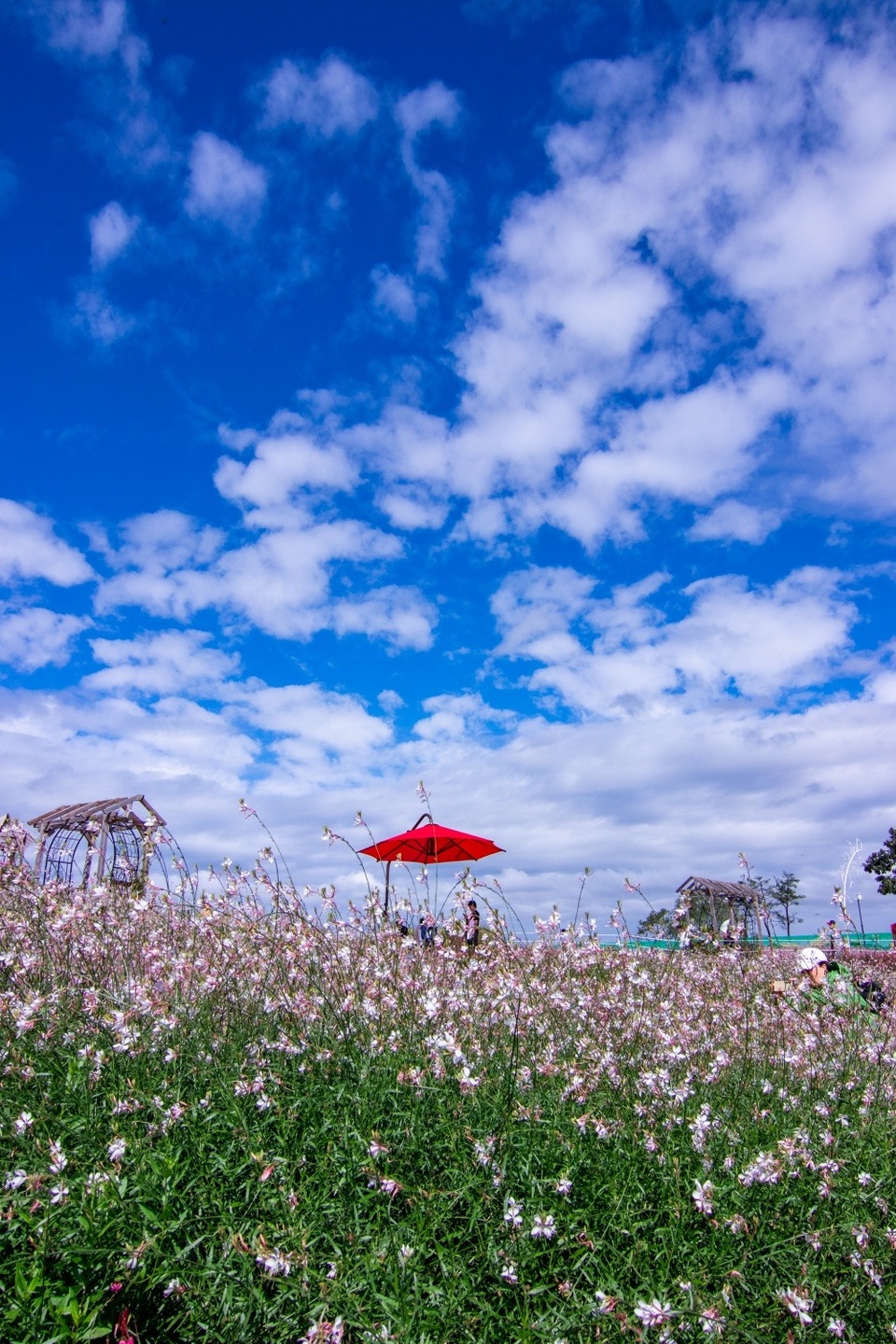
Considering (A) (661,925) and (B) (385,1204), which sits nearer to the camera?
(B) (385,1204)

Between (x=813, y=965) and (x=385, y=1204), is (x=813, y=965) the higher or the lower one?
the higher one

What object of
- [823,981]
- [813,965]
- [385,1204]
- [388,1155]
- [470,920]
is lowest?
[385,1204]

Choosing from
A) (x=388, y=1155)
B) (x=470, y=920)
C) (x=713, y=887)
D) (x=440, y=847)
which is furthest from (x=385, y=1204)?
(x=713, y=887)

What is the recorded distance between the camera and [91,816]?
14227mm

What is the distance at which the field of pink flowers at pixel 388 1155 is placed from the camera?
→ 288cm

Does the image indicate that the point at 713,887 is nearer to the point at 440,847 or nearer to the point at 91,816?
the point at 440,847

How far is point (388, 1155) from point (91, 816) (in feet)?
40.0

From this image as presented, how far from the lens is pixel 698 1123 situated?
3.98 meters

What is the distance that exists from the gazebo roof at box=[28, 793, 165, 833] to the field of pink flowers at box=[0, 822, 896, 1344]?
27.9 feet

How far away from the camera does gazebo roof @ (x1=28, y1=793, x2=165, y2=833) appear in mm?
14203

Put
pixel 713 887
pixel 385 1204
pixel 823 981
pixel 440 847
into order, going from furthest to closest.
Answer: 1. pixel 713 887
2. pixel 440 847
3. pixel 823 981
4. pixel 385 1204

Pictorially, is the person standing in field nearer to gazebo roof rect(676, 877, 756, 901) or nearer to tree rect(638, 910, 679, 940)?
tree rect(638, 910, 679, 940)

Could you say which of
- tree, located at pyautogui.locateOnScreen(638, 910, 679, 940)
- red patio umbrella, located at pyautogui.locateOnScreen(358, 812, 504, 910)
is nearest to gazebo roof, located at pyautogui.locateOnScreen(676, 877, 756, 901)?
red patio umbrella, located at pyautogui.locateOnScreen(358, 812, 504, 910)

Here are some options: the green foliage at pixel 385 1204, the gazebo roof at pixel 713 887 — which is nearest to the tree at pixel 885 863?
the gazebo roof at pixel 713 887
